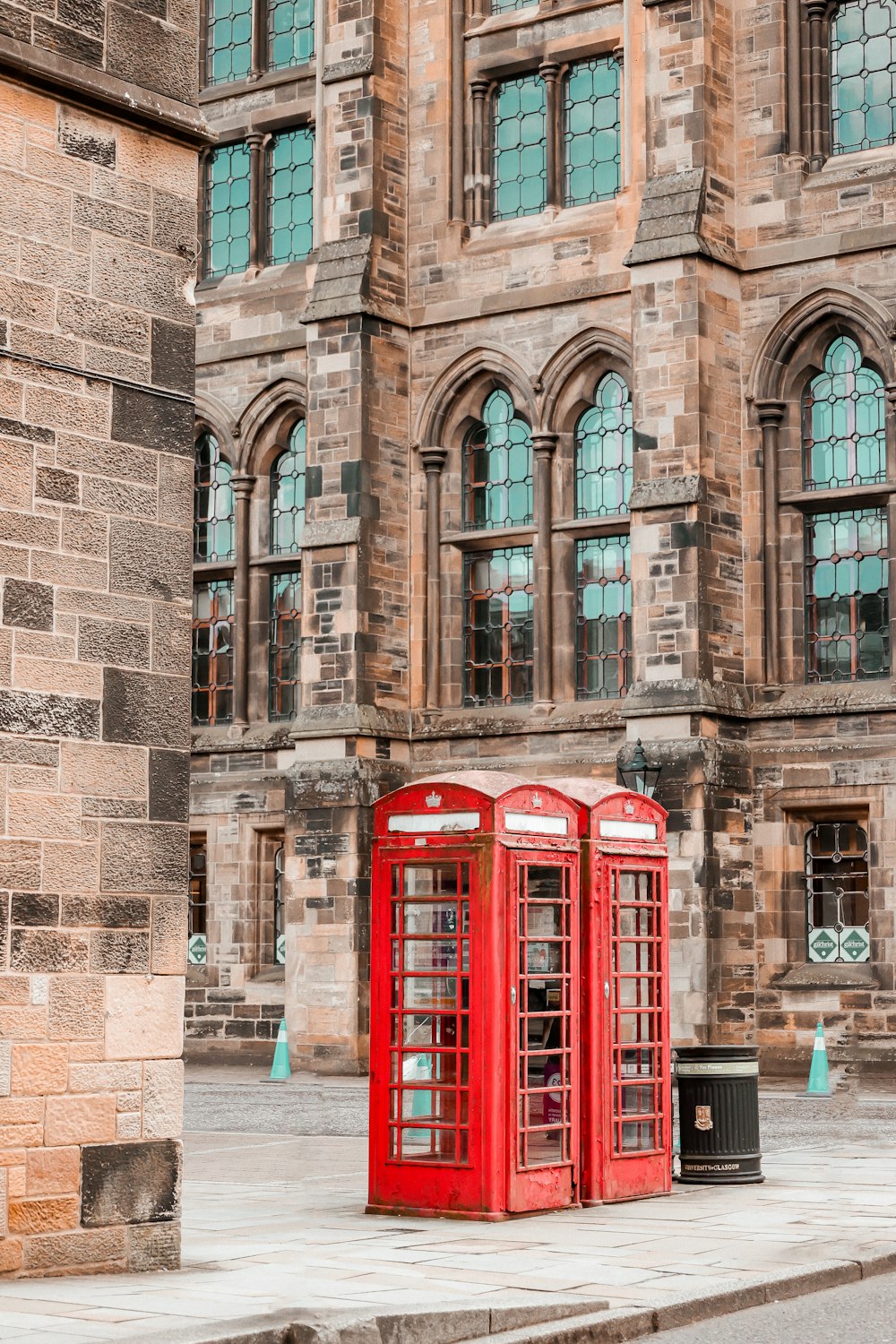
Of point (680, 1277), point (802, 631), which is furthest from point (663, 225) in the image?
point (680, 1277)

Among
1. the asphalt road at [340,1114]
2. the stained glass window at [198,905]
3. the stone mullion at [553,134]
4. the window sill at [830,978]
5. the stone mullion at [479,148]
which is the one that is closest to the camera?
the asphalt road at [340,1114]

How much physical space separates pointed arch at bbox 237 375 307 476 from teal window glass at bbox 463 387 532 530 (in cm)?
286

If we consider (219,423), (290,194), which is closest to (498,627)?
(219,423)

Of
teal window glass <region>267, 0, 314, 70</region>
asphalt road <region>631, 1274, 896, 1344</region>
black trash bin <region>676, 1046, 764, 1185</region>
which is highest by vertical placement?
teal window glass <region>267, 0, 314, 70</region>

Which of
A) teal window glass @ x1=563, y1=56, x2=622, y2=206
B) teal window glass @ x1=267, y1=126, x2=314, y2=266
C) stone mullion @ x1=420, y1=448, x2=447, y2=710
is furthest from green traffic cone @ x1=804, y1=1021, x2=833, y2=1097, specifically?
teal window glass @ x1=267, y1=126, x2=314, y2=266

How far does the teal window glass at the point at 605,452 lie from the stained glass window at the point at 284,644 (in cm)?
446

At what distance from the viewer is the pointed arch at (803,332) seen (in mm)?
24156

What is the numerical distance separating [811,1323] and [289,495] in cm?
2140

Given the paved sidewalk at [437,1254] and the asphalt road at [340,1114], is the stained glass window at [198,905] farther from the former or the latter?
the paved sidewalk at [437,1254]

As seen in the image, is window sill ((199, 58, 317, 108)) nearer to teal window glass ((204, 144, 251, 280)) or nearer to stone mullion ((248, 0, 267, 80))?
stone mullion ((248, 0, 267, 80))

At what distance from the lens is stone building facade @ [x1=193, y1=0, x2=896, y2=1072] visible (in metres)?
23.7

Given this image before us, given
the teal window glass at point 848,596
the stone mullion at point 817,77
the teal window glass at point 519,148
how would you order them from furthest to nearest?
the teal window glass at point 519,148 → the stone mullion at point 817,77 → the teal window glass at point 848,596

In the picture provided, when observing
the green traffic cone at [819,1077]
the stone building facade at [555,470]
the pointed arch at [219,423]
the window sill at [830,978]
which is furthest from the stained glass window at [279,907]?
the green traffic cone at [819,1077]

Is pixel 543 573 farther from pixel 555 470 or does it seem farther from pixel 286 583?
pixel 286 583
